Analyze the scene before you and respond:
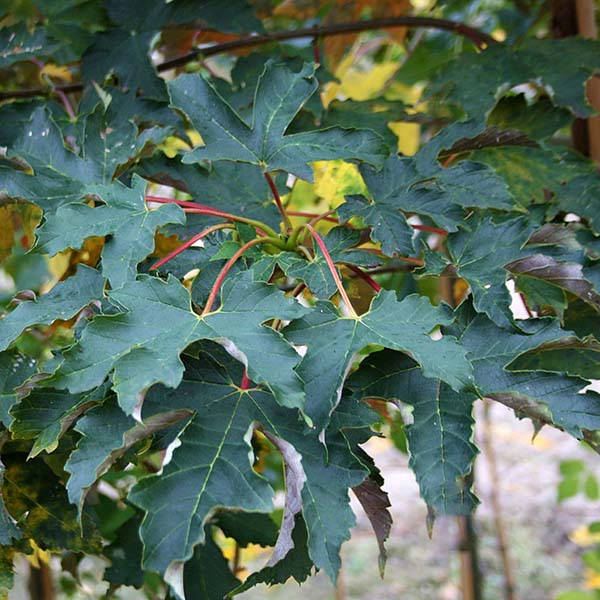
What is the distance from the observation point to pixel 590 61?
87 centimetres

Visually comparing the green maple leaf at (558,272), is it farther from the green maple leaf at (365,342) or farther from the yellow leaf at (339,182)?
the yellow leaf at (339,182)

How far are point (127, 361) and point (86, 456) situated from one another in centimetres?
7

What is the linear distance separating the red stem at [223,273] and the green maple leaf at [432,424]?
0.40 ft

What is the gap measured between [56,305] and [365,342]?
25 cm

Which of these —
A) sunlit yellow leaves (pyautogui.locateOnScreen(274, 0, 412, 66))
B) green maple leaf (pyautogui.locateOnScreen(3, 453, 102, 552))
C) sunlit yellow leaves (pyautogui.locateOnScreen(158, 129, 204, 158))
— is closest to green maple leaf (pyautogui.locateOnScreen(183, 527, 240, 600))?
green maple leaf (pyautogui.locateOnScreen(3, 453, 102, 552))

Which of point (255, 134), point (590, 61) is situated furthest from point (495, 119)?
point (255, 134)

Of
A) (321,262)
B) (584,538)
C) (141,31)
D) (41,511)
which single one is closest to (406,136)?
(141,31)

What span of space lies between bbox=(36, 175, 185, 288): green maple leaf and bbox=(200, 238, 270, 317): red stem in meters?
0.05

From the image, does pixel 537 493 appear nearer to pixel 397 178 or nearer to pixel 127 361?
pixel 397 178

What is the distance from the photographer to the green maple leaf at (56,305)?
0.58 metres

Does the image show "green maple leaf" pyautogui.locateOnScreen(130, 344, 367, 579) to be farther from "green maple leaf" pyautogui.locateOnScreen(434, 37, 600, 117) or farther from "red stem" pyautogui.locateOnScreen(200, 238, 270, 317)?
"green maple leaf" pyautogui.locateOnScreen(434, 37, 600, 117)

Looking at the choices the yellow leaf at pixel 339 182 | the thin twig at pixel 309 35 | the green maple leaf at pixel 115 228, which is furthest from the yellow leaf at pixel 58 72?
the green maple leaf at pixel 115 228

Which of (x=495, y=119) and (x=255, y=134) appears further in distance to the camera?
(x=495, y=119)

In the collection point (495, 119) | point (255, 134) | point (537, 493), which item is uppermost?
point (255, 134)
